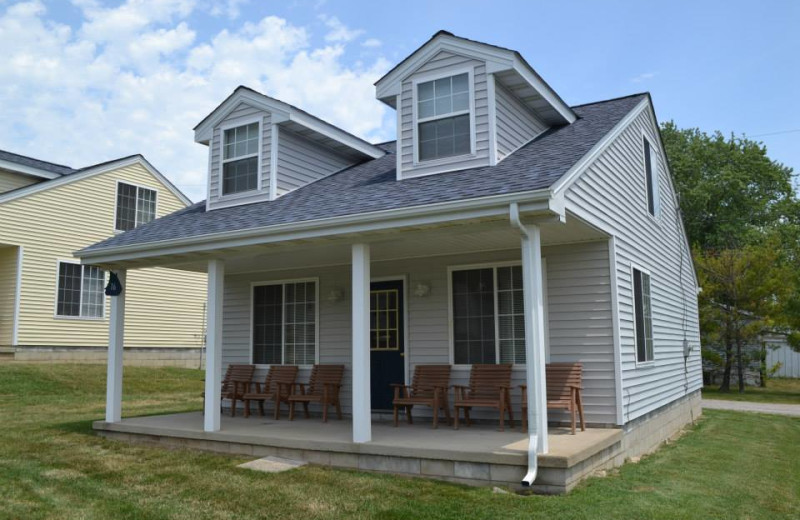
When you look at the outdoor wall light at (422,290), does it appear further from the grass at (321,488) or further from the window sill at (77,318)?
the window sill at (77,318)

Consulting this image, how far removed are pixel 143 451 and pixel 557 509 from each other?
5.37m

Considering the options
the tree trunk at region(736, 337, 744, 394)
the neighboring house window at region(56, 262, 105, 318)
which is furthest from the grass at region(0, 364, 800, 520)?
the tree trunk at region(736, 337, 744, 394)

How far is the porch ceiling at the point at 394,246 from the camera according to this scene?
7062 millimetres

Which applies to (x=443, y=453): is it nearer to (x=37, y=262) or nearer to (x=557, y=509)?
(x=557, y=509)

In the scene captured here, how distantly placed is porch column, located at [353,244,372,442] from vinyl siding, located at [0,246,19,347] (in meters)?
13.3

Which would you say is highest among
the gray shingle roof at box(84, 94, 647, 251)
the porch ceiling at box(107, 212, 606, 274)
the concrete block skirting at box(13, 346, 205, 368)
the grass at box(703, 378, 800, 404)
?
the gray shingle roof at box(84, 94, 647, 251)

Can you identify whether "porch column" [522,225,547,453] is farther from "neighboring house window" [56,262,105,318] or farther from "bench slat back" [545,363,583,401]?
"neighboring house window" [56,262,105,318]

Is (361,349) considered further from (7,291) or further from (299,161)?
(7,291)

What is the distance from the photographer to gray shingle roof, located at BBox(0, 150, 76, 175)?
18.4 metres

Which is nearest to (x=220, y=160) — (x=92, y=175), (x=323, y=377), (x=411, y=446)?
(x=323, y=377)

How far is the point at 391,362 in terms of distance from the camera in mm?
9797

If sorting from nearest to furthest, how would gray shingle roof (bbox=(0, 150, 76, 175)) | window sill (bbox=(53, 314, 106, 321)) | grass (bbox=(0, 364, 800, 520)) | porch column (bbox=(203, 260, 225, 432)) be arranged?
grass (bbox=(0, 364, 800, 520)) → porch column (bbox=(203, 260, 225, 432)) → window sill (bbox=(53, 314, 106, 321)) → gray shingle roof (bbox=(0, 150, 76, 175))

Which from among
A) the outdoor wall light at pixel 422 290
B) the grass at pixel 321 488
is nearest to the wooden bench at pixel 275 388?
the grass at pixel 321 488

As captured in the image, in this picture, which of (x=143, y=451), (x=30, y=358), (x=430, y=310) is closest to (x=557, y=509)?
(x=430, y=310)
